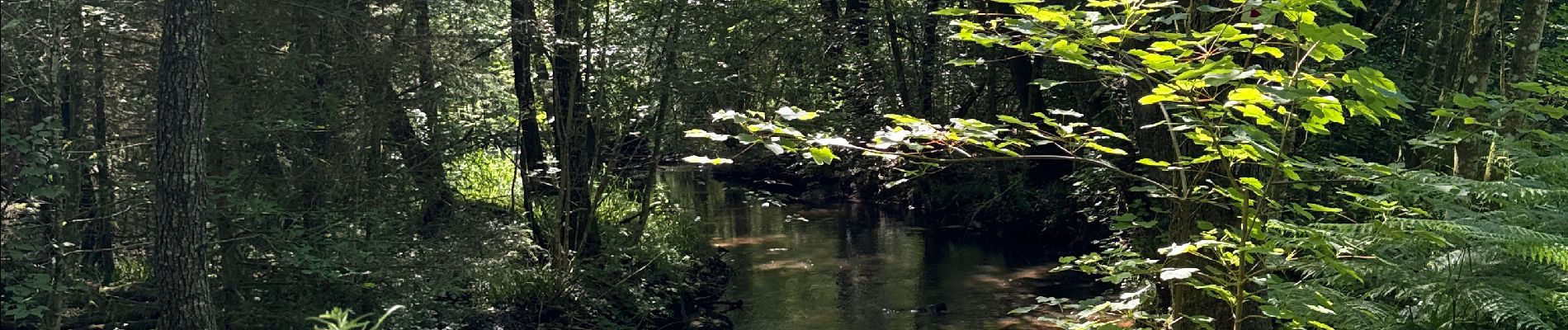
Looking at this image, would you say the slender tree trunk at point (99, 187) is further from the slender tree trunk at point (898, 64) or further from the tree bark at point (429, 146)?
the slender tree trunk at point (898, 64)

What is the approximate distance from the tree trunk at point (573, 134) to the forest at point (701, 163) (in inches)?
1.4

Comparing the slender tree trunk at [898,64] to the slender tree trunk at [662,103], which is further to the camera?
the slender tree trunk at [898,64]

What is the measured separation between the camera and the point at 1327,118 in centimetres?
321

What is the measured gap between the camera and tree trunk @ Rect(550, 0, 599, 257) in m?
10.2

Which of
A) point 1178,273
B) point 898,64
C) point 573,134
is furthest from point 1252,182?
point 898,64

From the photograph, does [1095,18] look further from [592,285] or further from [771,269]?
[771,269]

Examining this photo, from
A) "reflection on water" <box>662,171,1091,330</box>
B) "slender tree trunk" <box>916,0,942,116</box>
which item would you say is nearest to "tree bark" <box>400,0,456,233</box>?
"reflection on water" <box>662,171,1091,330</box>

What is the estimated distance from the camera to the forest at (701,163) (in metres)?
3.54

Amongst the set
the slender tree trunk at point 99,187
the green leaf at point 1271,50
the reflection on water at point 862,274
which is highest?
the green leaf at point 1271,50

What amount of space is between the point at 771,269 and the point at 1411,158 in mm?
6816

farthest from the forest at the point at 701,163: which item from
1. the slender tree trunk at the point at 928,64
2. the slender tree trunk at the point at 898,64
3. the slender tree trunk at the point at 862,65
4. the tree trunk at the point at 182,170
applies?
the slender tree trunk at the point at 928,64

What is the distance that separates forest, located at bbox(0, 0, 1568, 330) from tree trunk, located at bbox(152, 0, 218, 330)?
0.05 ft

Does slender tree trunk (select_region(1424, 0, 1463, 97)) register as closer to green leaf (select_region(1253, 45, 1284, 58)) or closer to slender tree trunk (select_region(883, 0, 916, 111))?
green leaf (select_region(1253, 45, 1284, 58))

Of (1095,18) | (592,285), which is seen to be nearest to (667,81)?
(592,285)
